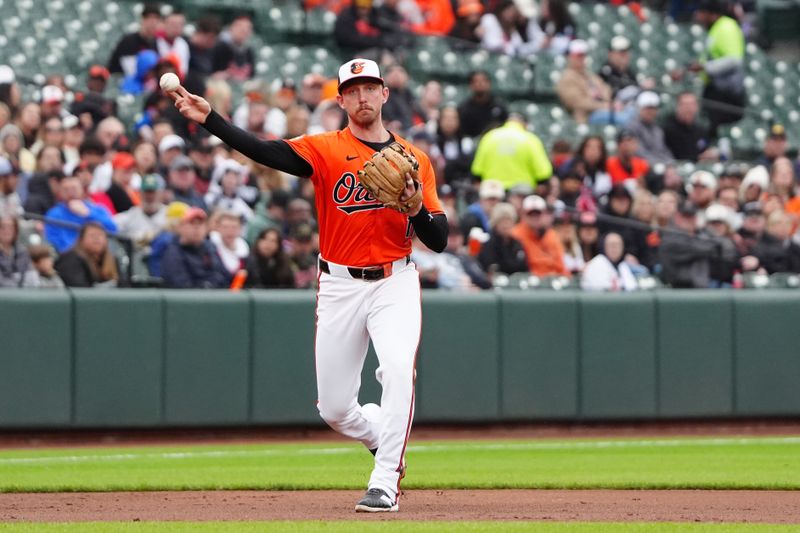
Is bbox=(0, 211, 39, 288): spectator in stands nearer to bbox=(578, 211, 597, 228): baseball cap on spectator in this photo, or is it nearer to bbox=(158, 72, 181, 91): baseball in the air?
bbox=(578, 211, 597, 228): baseball cap on spectator

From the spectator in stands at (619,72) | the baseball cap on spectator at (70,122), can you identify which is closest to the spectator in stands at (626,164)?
the spectator in stands at (619,72)

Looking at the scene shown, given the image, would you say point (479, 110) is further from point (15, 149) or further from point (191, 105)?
point (191, 105)

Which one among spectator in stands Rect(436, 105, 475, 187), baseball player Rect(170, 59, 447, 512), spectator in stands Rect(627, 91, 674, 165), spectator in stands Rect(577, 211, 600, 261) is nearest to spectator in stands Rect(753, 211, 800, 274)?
spectator in stands Rect(577, 211, 600, 261)

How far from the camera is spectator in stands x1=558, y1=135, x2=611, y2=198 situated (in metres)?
13.9

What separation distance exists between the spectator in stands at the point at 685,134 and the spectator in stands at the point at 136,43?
18.1 ft

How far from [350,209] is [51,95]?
22.3ft

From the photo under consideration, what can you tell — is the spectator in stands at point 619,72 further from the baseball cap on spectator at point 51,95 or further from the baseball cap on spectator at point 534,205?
the baseball cap on spectator at point 51,95

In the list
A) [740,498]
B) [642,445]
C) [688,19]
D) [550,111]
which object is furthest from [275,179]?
[688,19]

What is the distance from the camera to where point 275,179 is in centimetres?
1227

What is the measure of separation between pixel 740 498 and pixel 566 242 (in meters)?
5.34

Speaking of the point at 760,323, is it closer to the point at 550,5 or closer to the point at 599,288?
the point at 599,288

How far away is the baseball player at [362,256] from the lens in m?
6.07

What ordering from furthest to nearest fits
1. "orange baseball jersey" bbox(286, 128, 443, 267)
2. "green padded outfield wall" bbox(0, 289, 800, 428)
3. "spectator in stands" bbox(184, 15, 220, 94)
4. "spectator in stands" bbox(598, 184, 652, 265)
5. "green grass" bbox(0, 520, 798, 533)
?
"spectator in stands" bbox(184, 15, 220, 94), "spectator in stands" bbox(598, 184, 652, 265), "green padded outfield wall" bbox(0, 289, 800, 428), "orange baseball jersey" bbox(286, 128, 443, 267), "green grass" bbox(0, 520, 798, 533)

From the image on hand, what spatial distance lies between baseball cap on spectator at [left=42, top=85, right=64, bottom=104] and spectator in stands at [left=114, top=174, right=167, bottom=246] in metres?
1.58
